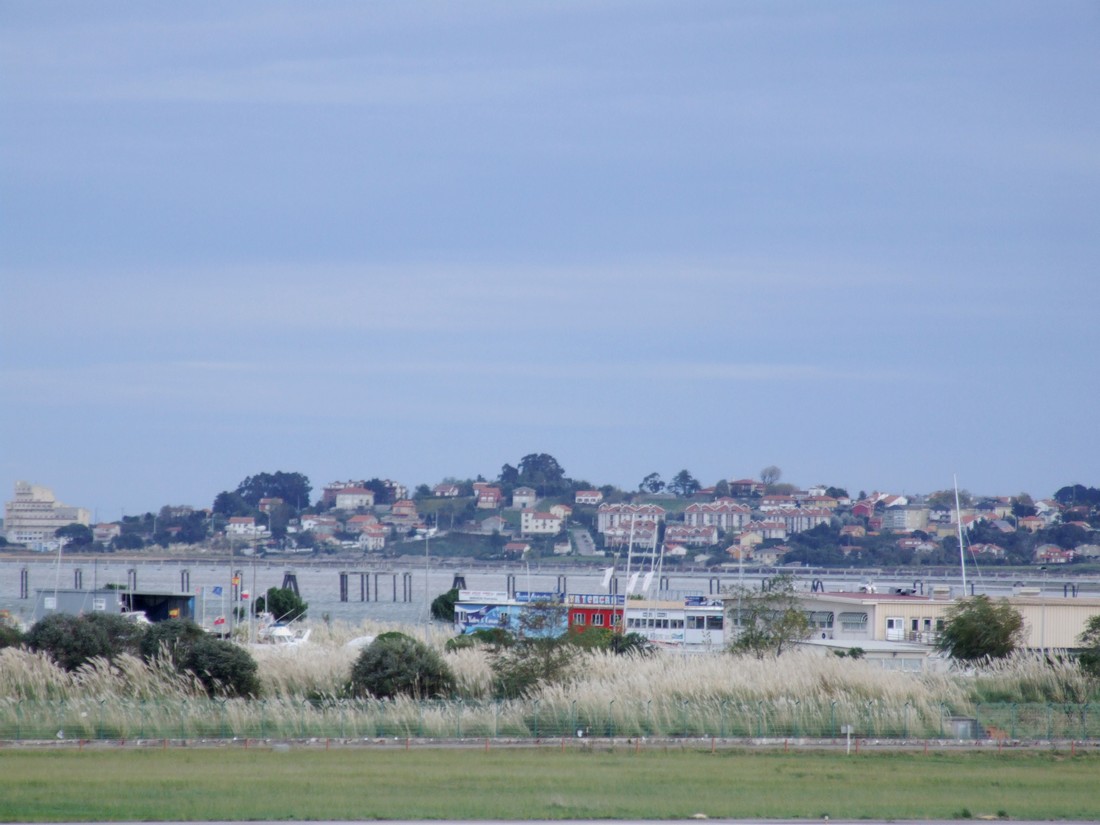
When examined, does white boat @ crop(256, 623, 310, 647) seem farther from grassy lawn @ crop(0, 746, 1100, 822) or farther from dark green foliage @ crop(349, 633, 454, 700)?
grassy lawn @ crop(0, 746, 1100, 822)

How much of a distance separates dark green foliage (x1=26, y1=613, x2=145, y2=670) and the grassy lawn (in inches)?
531

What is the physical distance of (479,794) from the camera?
75.5ft

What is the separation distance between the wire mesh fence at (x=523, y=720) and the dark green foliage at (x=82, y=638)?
9268mm

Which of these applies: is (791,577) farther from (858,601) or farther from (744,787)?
(744,787)

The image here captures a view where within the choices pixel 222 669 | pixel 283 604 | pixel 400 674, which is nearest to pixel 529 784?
pixel 400 674

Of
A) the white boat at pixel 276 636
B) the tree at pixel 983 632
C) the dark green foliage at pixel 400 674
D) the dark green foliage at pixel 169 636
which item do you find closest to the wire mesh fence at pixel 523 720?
the dark green foliage at pixel 400 674

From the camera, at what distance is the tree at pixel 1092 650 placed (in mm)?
41531

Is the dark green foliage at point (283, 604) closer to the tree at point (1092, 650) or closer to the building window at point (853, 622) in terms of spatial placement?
the building window at point (853, 622)

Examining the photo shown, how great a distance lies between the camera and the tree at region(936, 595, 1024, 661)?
5097 cm

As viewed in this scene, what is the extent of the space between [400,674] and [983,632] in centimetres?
2443

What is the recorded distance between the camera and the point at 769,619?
50594mm

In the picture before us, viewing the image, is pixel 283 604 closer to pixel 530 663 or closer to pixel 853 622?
pixel 853 622

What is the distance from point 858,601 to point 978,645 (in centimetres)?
1207

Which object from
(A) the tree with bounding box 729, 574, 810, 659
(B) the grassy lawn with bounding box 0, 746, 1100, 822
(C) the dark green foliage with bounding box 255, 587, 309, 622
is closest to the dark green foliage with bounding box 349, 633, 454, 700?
(B) the grassy lawn with bounding box 0, 746, 1100, 822
